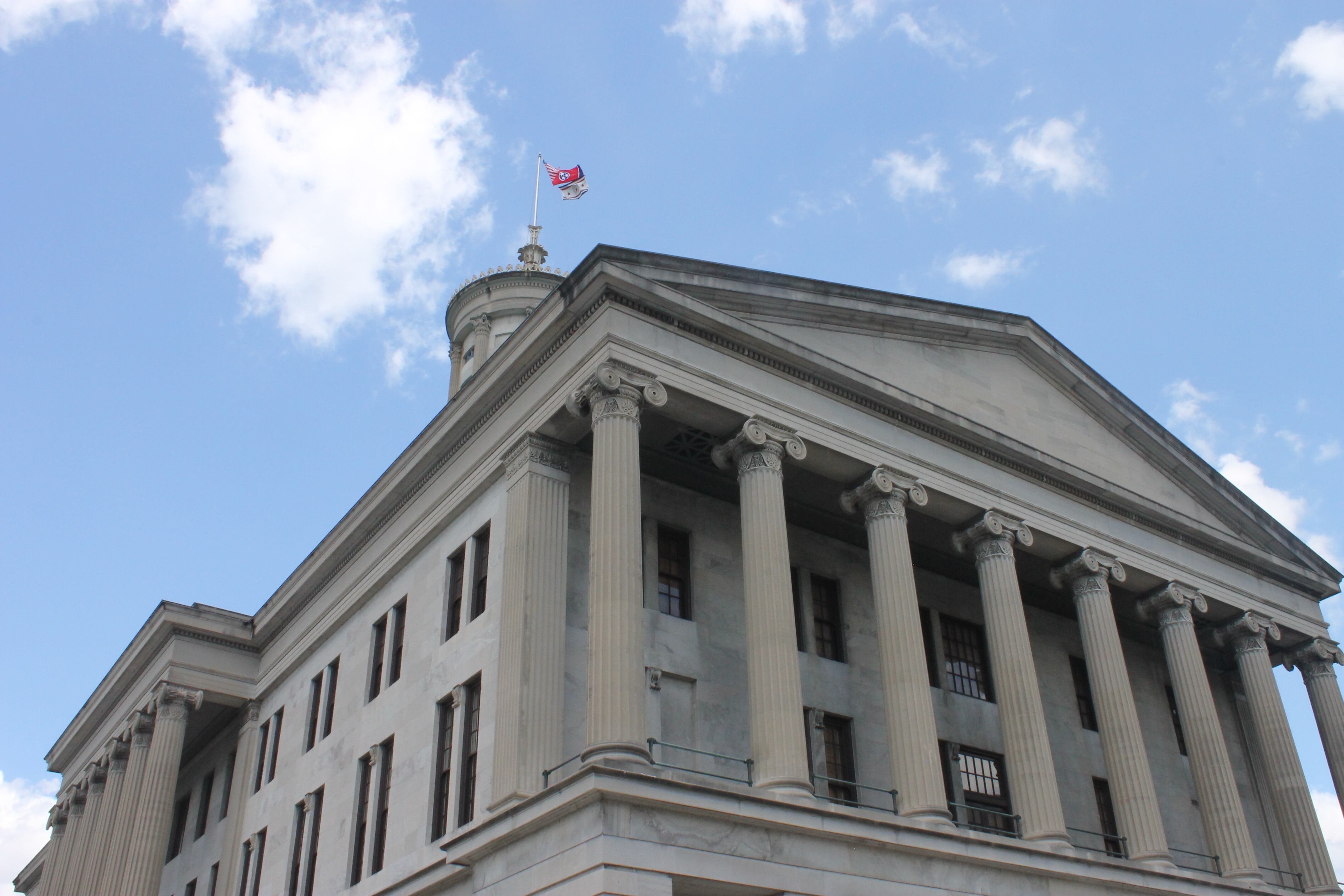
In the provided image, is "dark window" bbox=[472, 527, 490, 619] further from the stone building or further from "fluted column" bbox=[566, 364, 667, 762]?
"fluted column" bbox=[566, 364, 667, 762]

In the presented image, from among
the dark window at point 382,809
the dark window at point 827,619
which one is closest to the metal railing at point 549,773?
the dark window at point 382,809

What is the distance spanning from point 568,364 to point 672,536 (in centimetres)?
562

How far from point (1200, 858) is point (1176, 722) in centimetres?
430

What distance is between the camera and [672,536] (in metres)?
28.6

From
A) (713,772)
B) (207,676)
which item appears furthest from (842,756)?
(207,676)

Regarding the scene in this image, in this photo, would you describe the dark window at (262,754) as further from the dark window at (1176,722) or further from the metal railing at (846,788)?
the dark window at (1176,722)

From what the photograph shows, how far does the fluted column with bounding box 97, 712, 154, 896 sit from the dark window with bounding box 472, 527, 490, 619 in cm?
1808

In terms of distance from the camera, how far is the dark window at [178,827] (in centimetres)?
4306

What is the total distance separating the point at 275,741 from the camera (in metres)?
37.6

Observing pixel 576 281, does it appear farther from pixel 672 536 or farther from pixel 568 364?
pixel 672 536

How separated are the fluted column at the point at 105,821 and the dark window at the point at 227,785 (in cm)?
334

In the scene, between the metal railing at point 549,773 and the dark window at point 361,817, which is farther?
the dark window at point 361,817

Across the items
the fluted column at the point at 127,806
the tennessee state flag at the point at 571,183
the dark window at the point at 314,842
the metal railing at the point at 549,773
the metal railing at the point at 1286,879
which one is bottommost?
the metal railing at the point at 549,773

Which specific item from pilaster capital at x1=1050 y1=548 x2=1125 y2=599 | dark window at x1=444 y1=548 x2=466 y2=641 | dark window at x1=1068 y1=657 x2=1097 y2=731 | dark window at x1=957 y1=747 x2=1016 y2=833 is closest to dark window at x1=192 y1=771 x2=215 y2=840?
dark window at x1=444 y1=548 x2=466 y2=641
